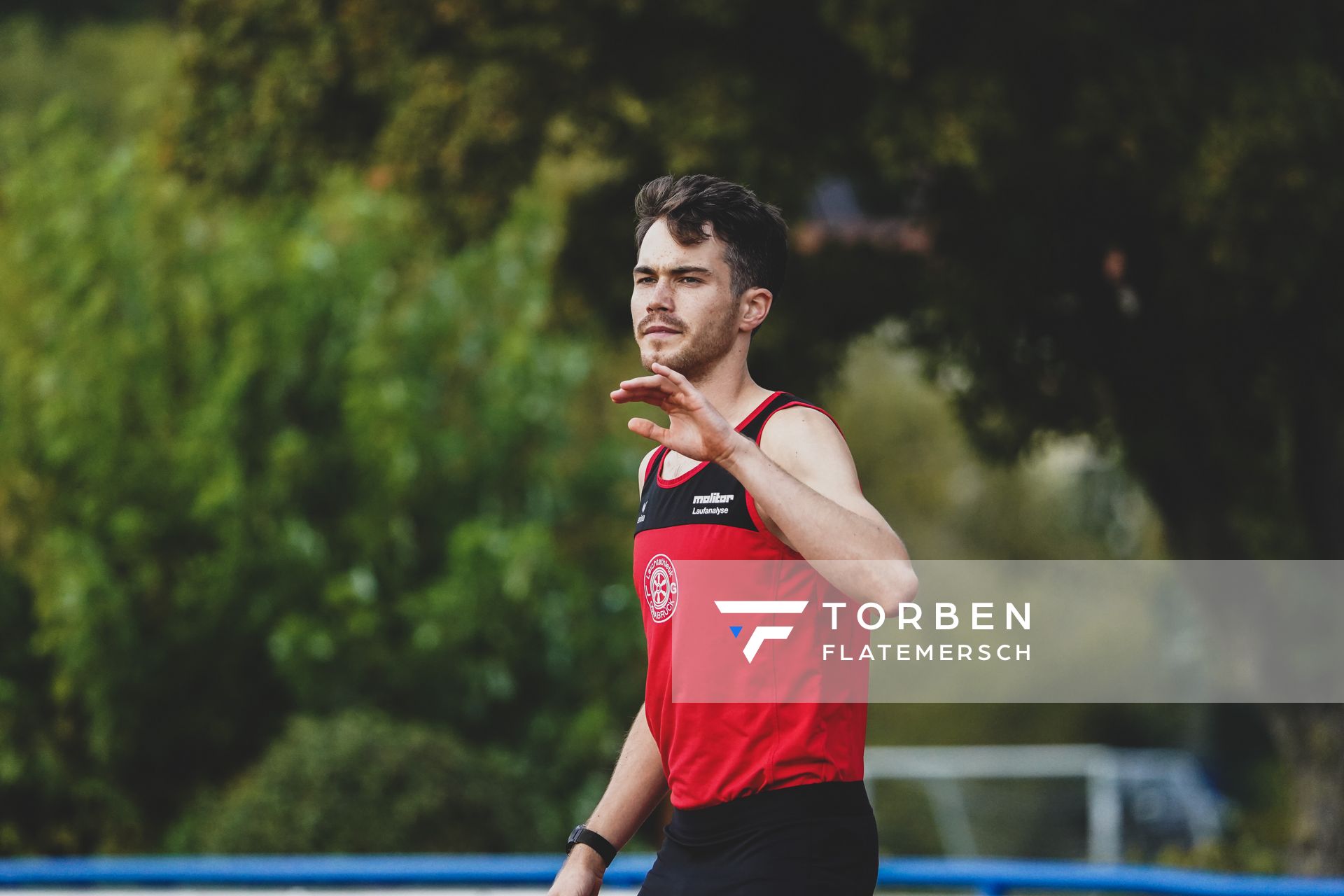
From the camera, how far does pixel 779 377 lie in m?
9.37

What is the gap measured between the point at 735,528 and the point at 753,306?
0.43 m

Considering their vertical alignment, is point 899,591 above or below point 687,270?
below

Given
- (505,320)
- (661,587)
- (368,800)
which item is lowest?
(661,587)

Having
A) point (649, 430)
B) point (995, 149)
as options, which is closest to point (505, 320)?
point (995, 149)

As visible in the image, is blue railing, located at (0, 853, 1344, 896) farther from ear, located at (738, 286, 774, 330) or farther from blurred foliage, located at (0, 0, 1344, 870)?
blurred foliage, located at (0, 0, 1344, 870)

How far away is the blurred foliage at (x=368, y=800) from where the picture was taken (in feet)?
28.1

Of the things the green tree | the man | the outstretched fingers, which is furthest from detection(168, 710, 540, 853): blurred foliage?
the outstretched fingers

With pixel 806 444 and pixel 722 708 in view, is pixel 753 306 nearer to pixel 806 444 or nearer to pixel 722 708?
pixel 806 444

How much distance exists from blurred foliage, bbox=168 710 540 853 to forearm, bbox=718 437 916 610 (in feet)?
22.1

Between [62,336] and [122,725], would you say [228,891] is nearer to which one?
[122,725]

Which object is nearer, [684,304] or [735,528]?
[735,528]

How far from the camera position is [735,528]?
2.46 metres

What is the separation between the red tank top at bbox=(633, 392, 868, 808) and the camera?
7.99 ft

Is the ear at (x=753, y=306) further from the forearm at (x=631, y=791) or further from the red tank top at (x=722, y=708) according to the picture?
the forearm at (x=631, y=791)
